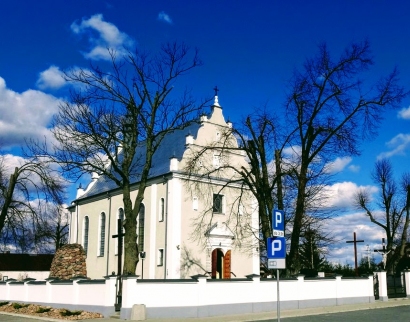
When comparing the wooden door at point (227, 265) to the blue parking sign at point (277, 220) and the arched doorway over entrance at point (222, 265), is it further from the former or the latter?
the blue parking sign at point (277, 220)

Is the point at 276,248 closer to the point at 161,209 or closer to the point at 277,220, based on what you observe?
the point at 277,220

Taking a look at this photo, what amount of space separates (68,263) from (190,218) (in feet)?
30.4

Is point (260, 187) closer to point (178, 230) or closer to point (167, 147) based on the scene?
point (178, 230)

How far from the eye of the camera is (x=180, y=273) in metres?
32.7

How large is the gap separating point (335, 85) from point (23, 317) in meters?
17.9

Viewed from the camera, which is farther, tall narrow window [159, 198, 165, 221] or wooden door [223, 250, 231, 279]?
wooden door [223, 250, 231, 279]

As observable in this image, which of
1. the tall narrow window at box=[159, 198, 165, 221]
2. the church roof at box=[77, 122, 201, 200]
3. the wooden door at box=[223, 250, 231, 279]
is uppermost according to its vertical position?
the church roof at box=[77, 122, 201, 200]

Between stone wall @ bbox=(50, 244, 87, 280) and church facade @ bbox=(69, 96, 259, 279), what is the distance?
20.3 feet

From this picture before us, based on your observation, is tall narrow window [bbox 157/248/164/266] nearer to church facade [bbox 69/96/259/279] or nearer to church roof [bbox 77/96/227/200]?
church facade [bbox 69/96/259/279]

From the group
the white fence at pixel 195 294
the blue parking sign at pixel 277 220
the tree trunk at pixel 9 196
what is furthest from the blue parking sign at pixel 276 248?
the tree trunk at pixel 9 196

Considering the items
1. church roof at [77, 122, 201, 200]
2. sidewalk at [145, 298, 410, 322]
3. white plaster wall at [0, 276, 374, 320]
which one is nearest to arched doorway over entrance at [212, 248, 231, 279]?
church roof at [77, 122, 201, 200]

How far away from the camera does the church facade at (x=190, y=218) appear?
110 ft

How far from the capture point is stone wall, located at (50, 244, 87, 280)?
28.1 meters

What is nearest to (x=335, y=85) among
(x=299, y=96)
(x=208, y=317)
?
(x=299, y=96)
